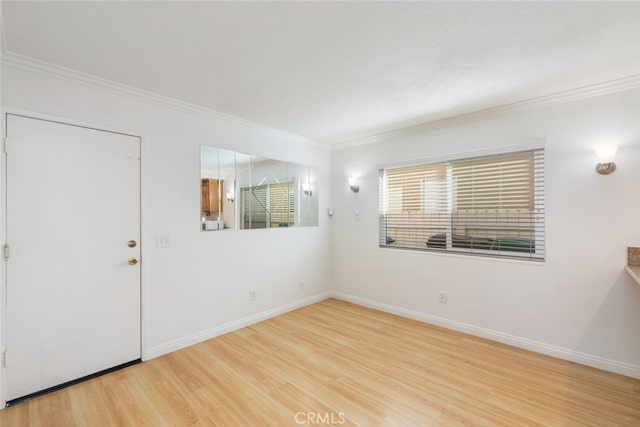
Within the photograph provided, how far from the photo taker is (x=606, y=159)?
2.53 metres

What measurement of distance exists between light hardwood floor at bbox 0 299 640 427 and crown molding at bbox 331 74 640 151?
8.20 feet

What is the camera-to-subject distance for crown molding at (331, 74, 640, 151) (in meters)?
2.50

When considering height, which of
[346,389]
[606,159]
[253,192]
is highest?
[606,159]

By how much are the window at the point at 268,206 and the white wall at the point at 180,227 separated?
0.52 feet

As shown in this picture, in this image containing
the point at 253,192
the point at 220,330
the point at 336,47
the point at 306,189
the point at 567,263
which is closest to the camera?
the point at 336,47

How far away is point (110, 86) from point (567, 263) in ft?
14.8

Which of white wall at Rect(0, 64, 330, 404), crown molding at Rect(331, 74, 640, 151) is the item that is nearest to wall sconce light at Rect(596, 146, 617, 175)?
crown molding at Rect(331, 74, 640, 151)

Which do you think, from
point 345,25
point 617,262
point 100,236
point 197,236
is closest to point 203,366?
point 197,236

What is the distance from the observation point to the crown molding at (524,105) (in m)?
2.50

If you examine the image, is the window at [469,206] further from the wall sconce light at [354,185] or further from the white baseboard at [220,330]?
the white baseboard at [220,330]

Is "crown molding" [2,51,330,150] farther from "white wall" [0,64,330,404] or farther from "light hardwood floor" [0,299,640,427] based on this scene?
"light hardwood floor" [0,299,640,427]

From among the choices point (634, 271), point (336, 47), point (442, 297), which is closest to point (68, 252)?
point (336, 47)

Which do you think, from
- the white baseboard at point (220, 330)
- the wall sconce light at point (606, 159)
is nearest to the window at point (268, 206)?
the white baseboard at point (220, 330)

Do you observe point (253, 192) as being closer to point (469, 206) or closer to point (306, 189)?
point (306, 189)
